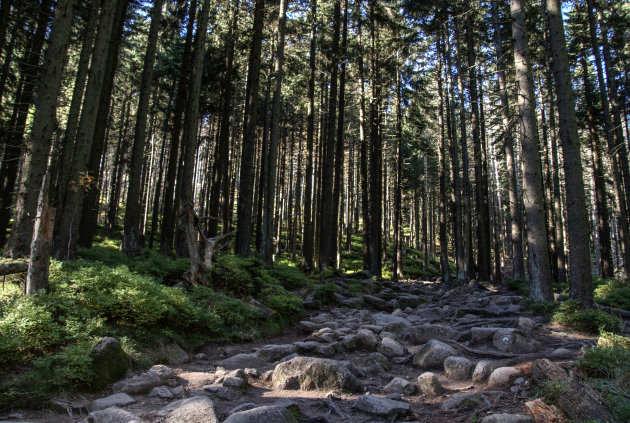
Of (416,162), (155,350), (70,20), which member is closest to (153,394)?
(155,350)

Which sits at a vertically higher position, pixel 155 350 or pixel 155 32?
pixel 155 32

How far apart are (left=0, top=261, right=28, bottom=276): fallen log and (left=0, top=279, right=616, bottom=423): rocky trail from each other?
2906 millimetres

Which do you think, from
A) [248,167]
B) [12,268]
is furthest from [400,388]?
[248,167]

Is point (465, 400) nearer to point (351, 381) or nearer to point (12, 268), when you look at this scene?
point (351, 381)

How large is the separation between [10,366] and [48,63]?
6287mm

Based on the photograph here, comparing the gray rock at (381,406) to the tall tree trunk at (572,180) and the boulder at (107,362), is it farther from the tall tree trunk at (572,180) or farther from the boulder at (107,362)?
the tall tree trunk at (572,180)

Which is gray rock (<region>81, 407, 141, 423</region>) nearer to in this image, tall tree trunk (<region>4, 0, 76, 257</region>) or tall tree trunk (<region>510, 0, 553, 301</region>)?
tall tree trunk (<region>4, 0, 76, 257</region>)

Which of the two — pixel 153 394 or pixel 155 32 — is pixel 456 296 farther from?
pixel 155 32

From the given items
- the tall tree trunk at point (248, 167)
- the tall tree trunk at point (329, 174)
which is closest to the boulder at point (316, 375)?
→ the tall tree trunk at point (248, 167)

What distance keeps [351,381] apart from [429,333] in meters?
3.44

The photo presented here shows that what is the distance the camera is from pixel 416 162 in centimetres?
3906

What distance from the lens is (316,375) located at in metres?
5.23

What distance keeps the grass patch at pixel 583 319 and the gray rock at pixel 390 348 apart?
352cm

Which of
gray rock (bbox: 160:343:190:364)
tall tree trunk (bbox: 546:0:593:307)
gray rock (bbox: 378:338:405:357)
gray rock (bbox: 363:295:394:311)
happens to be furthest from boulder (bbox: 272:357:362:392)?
gray rock (bbox: 363:295:394:311)
